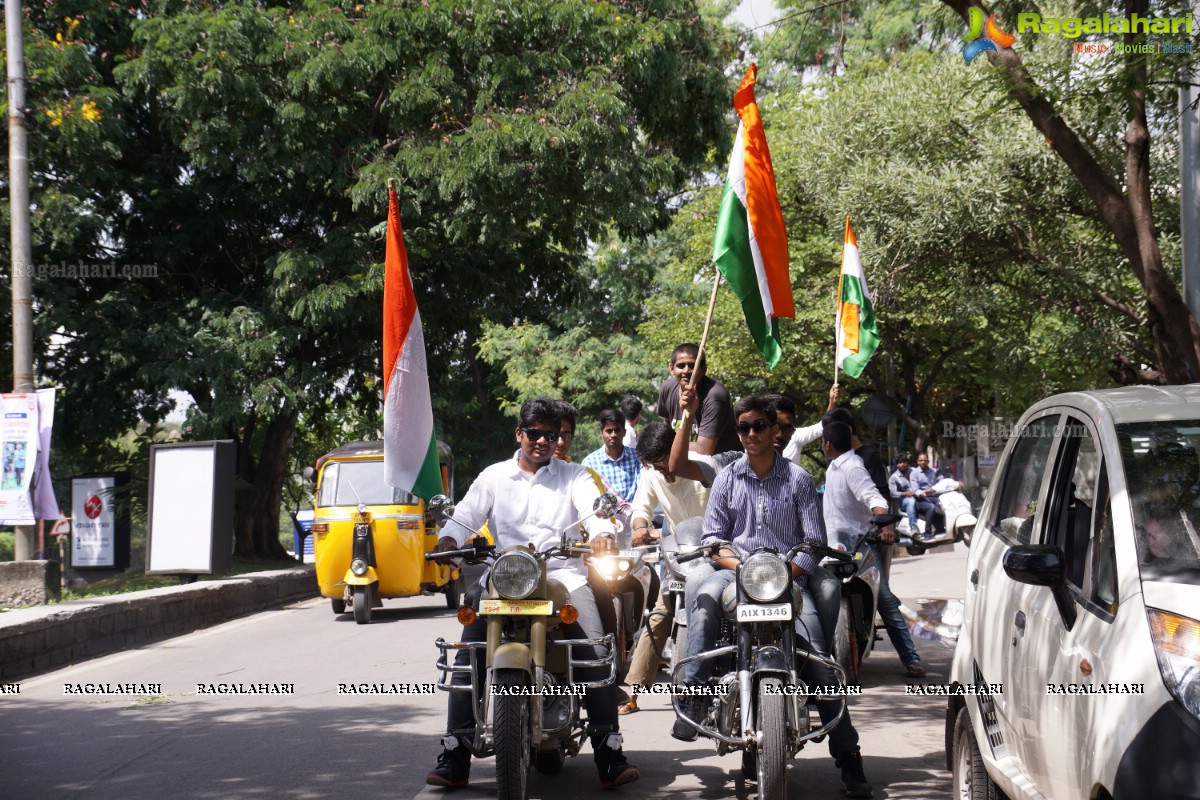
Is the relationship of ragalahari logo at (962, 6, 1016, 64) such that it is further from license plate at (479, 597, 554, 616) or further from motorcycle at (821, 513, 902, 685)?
license plate at (479, 597, 554, 616)

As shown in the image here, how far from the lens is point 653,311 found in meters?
36.4

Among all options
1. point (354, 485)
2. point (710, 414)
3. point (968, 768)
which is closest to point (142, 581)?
point (354, 485)

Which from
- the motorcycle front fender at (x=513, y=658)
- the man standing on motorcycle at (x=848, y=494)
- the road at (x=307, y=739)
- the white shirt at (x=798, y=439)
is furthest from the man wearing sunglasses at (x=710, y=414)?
the motorcycle front fender at (x=513, y=658)

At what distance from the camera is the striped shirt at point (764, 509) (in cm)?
625

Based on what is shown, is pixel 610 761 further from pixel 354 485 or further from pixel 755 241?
pixel 354 485

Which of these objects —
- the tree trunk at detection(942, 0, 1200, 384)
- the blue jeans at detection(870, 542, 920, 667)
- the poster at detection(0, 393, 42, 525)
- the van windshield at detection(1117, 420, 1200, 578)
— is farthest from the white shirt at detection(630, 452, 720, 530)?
the poster at detection(0, 393, 42, 525)

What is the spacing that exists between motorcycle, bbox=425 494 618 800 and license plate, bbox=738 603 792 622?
72 centimetres

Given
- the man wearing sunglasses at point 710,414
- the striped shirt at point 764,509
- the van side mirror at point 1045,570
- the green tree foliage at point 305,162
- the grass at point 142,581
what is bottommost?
the grass at point 142,581

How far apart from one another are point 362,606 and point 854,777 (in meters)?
9.44

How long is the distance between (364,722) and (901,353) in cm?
2652

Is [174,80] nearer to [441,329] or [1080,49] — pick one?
[441,329]

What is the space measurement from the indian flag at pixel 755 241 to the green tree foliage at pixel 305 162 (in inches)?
405

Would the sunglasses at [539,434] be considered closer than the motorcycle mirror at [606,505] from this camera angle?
No

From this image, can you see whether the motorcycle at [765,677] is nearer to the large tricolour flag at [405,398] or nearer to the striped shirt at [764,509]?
the striped shirt at [764,509]
